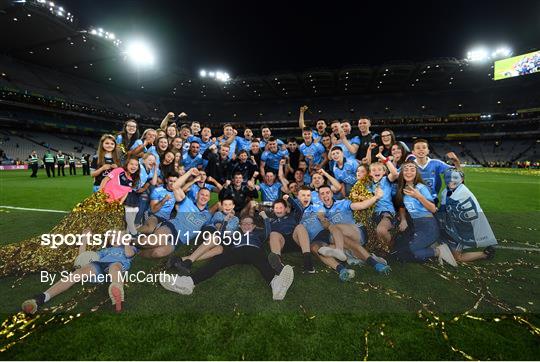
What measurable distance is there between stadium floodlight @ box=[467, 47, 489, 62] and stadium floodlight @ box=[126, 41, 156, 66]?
3980cm

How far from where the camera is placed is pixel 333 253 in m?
Answer: 3.88

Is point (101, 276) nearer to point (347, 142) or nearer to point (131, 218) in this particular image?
point (131, 218)

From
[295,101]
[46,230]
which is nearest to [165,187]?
Answer: [46,230]

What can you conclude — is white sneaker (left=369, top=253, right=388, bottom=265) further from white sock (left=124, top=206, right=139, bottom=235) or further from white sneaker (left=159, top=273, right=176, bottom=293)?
white sock (left=124, top=206, right=139, bottom=235)

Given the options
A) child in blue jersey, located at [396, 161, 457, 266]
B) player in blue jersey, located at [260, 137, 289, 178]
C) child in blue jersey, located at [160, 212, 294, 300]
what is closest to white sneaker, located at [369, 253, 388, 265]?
child in blue jersey, located at [396, 161, 457, 266]

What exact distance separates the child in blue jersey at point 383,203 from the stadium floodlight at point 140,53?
37.0 metres

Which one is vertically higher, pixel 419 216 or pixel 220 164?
pixel 220 164

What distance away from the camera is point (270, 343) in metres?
2.36

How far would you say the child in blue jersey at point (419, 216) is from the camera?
13.5ft

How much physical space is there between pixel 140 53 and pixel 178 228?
120 feet

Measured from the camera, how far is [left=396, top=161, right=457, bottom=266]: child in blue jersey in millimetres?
4123

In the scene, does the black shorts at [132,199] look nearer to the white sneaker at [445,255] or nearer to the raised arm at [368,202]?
the raised arm at [368,202]

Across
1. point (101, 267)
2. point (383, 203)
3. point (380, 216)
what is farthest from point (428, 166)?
point (101, 267)

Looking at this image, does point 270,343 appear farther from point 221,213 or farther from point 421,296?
point 221,213
